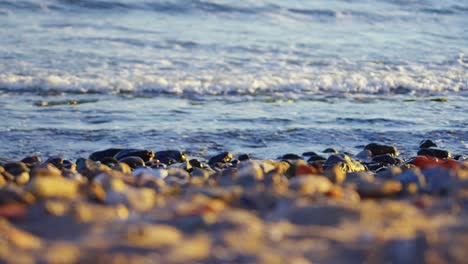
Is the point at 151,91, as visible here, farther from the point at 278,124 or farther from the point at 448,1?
the point at 448,1

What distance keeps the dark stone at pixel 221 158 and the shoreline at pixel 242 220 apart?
255cm

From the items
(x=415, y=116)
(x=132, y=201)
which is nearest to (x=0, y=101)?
(x=415, y=116)

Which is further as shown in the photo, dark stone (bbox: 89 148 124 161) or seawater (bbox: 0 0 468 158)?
seawater (bbox: 0 0 468 158)

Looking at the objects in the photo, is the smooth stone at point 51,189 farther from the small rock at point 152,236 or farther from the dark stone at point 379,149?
the dark stone at point 379,149

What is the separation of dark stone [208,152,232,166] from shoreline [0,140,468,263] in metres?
2.55

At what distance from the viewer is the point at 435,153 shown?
6684mm

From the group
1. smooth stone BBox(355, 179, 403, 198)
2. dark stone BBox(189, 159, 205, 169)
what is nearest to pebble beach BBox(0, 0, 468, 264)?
smooth stone BBox(355, 179, 403, 198)

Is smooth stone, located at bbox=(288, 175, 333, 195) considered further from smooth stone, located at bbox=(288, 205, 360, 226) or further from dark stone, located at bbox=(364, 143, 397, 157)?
dark stone, located at bbox=(364, 143, 397, 157)

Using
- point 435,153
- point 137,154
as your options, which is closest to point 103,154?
point 137,154

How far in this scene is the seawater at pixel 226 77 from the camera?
708 cm

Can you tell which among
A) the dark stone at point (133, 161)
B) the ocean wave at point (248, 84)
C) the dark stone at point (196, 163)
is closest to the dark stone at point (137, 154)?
the dark stone at point (133, 161)

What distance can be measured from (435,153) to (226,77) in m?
3.17

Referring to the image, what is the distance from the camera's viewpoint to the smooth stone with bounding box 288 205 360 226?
9.17 feet

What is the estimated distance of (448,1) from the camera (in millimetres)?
15742
